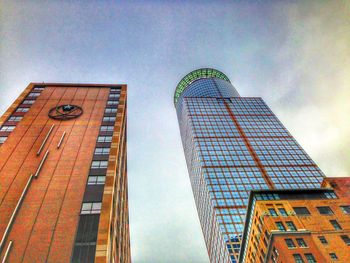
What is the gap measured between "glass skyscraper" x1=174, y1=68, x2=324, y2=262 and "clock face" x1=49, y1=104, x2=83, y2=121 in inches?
2536

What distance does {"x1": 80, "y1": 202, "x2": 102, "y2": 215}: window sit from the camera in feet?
123

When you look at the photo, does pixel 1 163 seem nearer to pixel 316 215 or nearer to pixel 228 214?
pixel 316 215

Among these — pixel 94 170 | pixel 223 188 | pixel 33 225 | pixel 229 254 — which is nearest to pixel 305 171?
pixel 223 188

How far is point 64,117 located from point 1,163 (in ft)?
50.3

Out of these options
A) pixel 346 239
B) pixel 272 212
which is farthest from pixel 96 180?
pixel 346 239

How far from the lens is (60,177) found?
42094 millimetres

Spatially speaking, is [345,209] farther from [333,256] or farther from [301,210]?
[333,256]

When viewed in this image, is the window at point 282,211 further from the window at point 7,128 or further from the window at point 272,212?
the window at point 7,128

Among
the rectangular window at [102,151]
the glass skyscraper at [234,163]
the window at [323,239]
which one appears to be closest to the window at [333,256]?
the window at [323,239]

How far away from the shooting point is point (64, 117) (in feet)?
183

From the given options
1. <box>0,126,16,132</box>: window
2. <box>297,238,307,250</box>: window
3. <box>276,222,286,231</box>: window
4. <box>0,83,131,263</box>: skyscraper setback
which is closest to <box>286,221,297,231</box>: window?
<box>276,222,286,231</box>: window

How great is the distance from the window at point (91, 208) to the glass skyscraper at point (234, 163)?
62346 mm

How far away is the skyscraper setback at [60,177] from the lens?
109 ft

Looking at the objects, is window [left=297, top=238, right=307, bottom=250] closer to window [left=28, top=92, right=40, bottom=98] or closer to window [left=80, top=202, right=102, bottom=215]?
window [left=80, top=202, right=102, bottom=215]
